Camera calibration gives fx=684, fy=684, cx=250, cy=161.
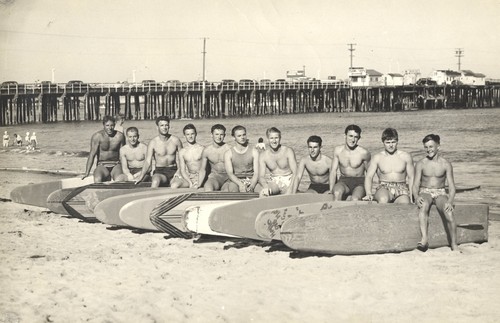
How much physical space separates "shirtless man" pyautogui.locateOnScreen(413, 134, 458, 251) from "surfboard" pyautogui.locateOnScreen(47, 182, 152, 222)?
367 cm

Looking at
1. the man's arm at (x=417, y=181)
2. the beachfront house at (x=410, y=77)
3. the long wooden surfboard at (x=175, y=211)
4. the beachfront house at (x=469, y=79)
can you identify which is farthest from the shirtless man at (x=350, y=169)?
the beachfront house at (x=469, y=79)

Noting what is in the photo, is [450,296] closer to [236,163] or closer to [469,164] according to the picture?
[236,163]

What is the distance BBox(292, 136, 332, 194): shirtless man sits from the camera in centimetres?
792

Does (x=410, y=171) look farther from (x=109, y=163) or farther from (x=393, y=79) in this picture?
(x=393, y=79)

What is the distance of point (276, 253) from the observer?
7301 mm

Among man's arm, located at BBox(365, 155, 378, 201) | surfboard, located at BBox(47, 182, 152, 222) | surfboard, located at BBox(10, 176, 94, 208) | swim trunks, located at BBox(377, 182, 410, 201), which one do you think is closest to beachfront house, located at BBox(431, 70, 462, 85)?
surfboard, located at BBox(10, 176, 94, 208)

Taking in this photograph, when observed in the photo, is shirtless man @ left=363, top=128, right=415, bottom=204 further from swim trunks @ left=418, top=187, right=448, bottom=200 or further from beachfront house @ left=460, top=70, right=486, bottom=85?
beachfront house @ left=460, top=70, right=486, bottom=85

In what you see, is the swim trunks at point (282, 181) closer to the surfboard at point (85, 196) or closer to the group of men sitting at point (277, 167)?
the group of men sitting at point (277, 167)

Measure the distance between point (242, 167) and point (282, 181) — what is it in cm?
54

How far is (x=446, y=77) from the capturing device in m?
80.9

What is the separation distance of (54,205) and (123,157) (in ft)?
3.93

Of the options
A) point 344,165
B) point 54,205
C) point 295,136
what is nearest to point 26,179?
point 54,205

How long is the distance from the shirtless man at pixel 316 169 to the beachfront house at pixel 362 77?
225ft

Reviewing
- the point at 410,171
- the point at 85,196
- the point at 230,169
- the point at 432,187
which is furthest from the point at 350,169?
the point at 85,196
